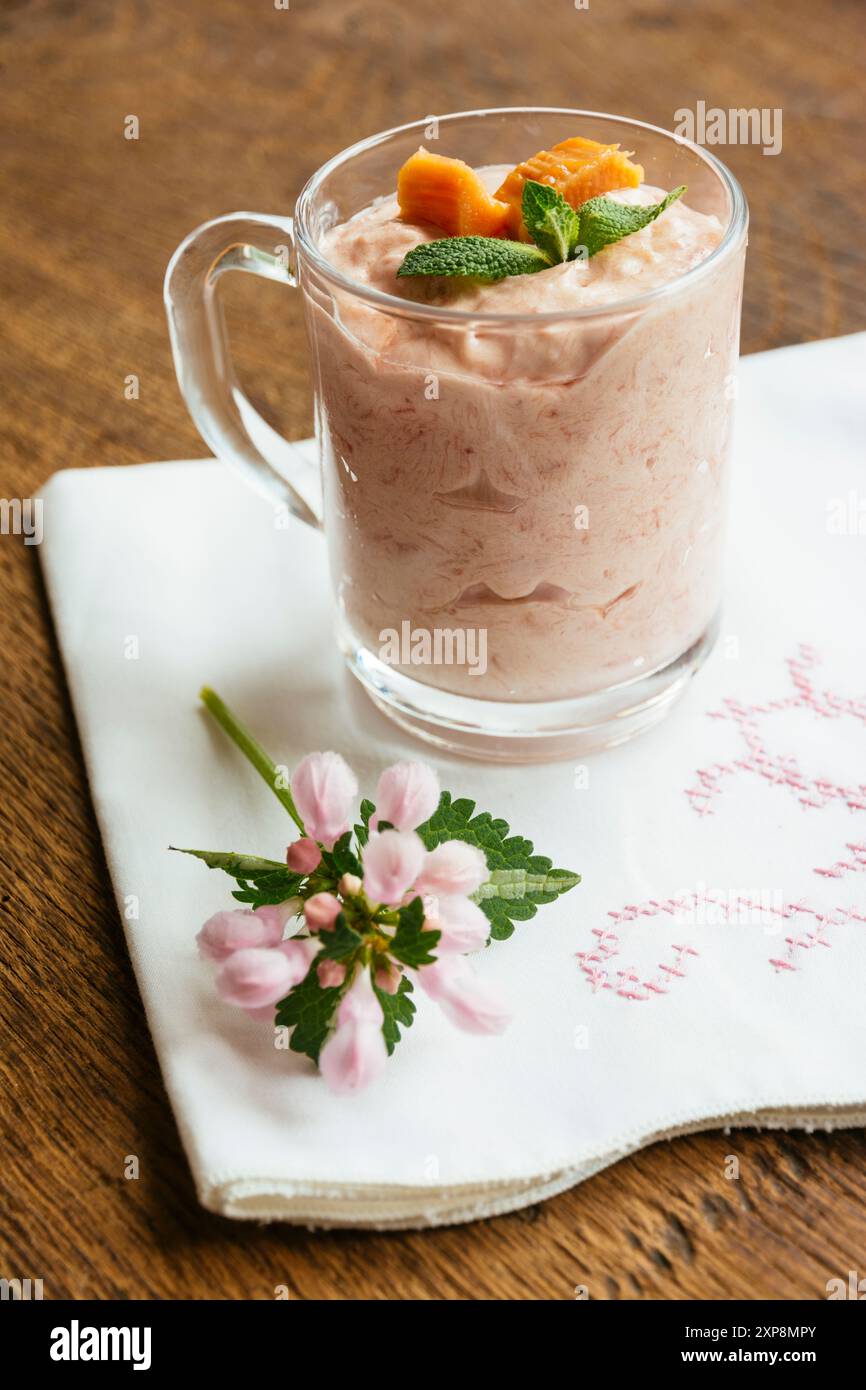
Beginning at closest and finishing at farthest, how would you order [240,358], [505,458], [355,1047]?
[355,1047]
[505,458]
[240,358]

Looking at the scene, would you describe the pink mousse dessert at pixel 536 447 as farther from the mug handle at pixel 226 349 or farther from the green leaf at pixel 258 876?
the green leaf at pixel 258 876

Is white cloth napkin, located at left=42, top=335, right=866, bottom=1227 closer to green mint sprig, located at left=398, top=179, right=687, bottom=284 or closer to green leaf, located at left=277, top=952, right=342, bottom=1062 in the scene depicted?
green leaf, located at left=277, top=952, right=342, bottom=1062

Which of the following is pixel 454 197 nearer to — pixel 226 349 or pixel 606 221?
pixel 606 221

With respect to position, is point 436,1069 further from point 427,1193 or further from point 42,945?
point 42,945

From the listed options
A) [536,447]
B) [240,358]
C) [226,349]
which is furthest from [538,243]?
[240,358]

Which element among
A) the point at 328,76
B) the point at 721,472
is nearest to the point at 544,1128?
the point at 721,472
